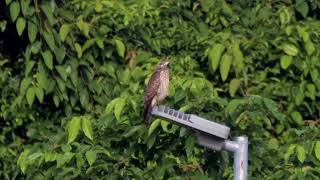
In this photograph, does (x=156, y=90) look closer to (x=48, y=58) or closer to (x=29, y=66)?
(x=48, y=58)

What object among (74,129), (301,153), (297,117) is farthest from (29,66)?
(301,153)

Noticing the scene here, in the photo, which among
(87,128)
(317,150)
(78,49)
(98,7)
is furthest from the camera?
(98,7)

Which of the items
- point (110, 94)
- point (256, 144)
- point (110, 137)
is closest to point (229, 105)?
point (256, 144)

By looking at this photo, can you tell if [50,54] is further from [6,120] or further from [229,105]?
[229,105]

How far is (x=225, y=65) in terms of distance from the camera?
562 cm

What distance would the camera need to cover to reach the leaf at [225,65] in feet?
18.4

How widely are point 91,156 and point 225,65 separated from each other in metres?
1.87

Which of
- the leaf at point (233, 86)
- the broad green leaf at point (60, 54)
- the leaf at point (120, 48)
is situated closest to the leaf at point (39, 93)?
the broad green leaf at point (60, 54)

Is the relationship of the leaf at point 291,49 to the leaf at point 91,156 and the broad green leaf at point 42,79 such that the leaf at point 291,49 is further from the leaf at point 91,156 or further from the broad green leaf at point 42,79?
the leaf at point 91,156

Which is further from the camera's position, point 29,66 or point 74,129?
point 29,66

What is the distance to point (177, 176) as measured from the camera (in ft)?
13.0

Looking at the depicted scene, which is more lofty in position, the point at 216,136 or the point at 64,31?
the point at 216,136

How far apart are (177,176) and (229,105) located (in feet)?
1.46

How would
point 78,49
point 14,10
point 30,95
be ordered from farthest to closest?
point 78,49 < point 30,95 < point 14,10
